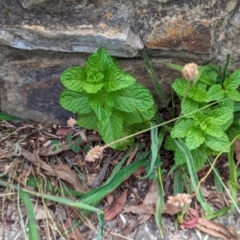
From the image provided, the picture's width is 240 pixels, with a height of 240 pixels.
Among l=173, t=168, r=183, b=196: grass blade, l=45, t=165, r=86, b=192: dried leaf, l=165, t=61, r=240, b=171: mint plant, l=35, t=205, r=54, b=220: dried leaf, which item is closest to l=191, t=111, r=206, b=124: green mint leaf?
l=165, t=61, r=240, b=171: mint plant

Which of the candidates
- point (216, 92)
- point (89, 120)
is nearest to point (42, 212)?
point (89, 120)

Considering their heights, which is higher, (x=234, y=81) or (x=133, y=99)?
(x=234, y=81)

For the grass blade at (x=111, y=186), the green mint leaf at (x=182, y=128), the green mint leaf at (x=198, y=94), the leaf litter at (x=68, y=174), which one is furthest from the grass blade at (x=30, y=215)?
the green mint leaf at (x=198, y=94)

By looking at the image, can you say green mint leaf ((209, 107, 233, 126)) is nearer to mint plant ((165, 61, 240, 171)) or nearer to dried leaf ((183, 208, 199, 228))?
mint plant ((165, 61, 240, 171))

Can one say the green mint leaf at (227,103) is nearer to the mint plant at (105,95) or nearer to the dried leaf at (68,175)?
the mint plant at (105,95)

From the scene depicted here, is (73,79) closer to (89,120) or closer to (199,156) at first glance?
(89,120)
